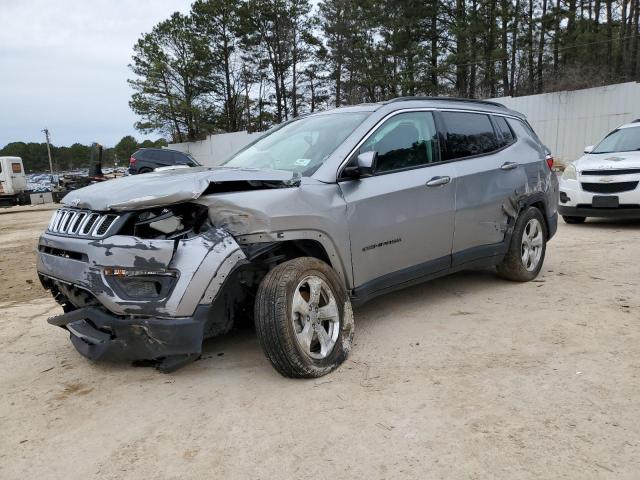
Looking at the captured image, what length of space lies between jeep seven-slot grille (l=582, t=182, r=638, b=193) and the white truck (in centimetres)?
2541

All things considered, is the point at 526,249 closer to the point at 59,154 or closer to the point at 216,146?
the point at 216,146

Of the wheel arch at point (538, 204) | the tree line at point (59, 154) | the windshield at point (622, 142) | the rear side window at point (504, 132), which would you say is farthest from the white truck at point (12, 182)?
the tree line at point (59, 154)

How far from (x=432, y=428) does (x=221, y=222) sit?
5.17ft

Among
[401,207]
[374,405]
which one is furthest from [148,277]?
[401,207]

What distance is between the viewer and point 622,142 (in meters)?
8.75

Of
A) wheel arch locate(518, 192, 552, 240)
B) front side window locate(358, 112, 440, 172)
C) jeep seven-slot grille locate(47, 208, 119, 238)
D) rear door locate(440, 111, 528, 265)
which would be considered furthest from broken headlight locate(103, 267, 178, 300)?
wheel arch locate(518, 192, 552, 240)

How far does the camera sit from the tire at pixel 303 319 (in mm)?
2936

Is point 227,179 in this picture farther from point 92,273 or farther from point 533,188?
point 533,188

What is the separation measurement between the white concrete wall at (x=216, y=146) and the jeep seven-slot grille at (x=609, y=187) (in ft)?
84.5

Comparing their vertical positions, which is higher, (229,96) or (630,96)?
(229,96)

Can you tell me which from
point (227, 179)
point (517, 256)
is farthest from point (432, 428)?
point (517, 256)

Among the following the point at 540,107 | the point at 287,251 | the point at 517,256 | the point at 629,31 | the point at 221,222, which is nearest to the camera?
the point at 221,222

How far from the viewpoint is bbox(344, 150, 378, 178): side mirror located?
3.45 m

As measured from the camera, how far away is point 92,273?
9.46 ft
